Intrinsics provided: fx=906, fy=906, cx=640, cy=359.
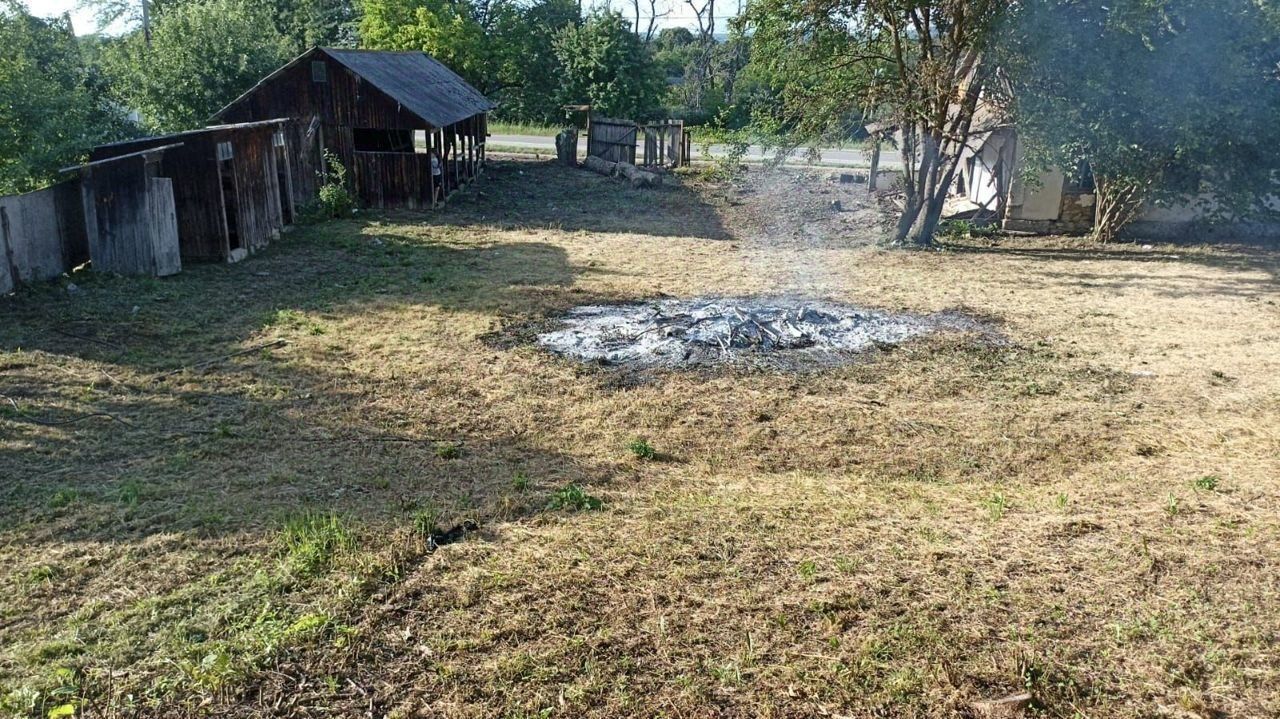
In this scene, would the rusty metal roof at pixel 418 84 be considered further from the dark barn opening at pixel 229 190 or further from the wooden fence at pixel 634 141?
the dark barn opening at pixel 229 190

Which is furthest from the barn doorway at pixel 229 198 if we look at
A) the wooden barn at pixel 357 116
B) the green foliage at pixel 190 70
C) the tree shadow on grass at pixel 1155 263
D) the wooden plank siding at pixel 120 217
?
the tree shadow on grass at pixel 1155 263

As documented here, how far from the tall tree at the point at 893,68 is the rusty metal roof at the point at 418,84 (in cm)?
775

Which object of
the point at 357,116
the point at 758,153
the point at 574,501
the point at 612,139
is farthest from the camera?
the point at 758,153

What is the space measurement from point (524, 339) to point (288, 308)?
353 centimetres

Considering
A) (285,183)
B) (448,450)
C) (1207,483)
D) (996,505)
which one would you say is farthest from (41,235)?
(1207,483)

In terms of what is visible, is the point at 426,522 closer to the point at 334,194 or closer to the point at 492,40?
the point at 334,194

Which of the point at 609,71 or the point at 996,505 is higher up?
the point at 609,71

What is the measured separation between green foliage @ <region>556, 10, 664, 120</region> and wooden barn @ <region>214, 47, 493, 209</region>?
467 inches

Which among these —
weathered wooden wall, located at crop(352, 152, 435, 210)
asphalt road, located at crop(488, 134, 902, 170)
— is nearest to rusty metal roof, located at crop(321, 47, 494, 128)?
weathered wooden wall, located at crop(352, 152, 435, 210)

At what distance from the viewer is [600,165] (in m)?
27.8

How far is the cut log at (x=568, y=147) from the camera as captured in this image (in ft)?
95.0

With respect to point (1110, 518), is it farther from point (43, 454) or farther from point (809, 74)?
point (809, 74)

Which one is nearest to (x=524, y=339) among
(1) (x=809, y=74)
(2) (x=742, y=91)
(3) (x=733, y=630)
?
(3) (x=733, y=630)

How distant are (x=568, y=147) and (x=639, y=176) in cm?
457
